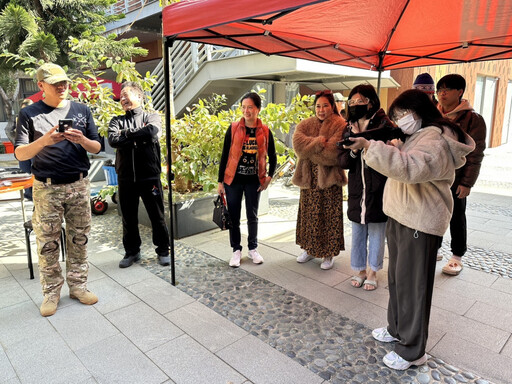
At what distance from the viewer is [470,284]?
11.1 ft

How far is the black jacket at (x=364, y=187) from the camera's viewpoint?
298cm

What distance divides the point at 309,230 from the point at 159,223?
5.10ft

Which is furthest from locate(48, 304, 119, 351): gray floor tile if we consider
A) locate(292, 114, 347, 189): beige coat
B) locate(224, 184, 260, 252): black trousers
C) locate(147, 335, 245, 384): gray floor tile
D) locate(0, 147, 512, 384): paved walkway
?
locate(292, 114, 347, 189): beige coat

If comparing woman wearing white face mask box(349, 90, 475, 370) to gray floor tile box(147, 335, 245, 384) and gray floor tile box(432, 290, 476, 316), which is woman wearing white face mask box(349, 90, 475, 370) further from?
gray floor tile box(147, 335, 245, 384)

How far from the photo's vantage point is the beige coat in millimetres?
3273

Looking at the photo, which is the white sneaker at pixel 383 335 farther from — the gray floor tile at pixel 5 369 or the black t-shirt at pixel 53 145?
the black t-shirt at pixel 53 145

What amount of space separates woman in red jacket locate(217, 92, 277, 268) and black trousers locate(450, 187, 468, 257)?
1.80m

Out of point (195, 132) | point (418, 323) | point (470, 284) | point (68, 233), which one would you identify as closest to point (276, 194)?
point (195, 132)

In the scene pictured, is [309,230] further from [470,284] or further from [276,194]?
[276,194]

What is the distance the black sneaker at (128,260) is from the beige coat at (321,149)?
1.90 m

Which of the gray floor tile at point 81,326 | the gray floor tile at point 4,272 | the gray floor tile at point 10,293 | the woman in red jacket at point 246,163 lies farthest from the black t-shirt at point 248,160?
the gray floor tile at point 4,272

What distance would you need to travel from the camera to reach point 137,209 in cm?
373

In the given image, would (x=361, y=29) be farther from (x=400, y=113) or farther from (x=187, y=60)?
(x=187, y=60)

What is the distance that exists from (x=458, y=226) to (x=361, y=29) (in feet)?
7.32
